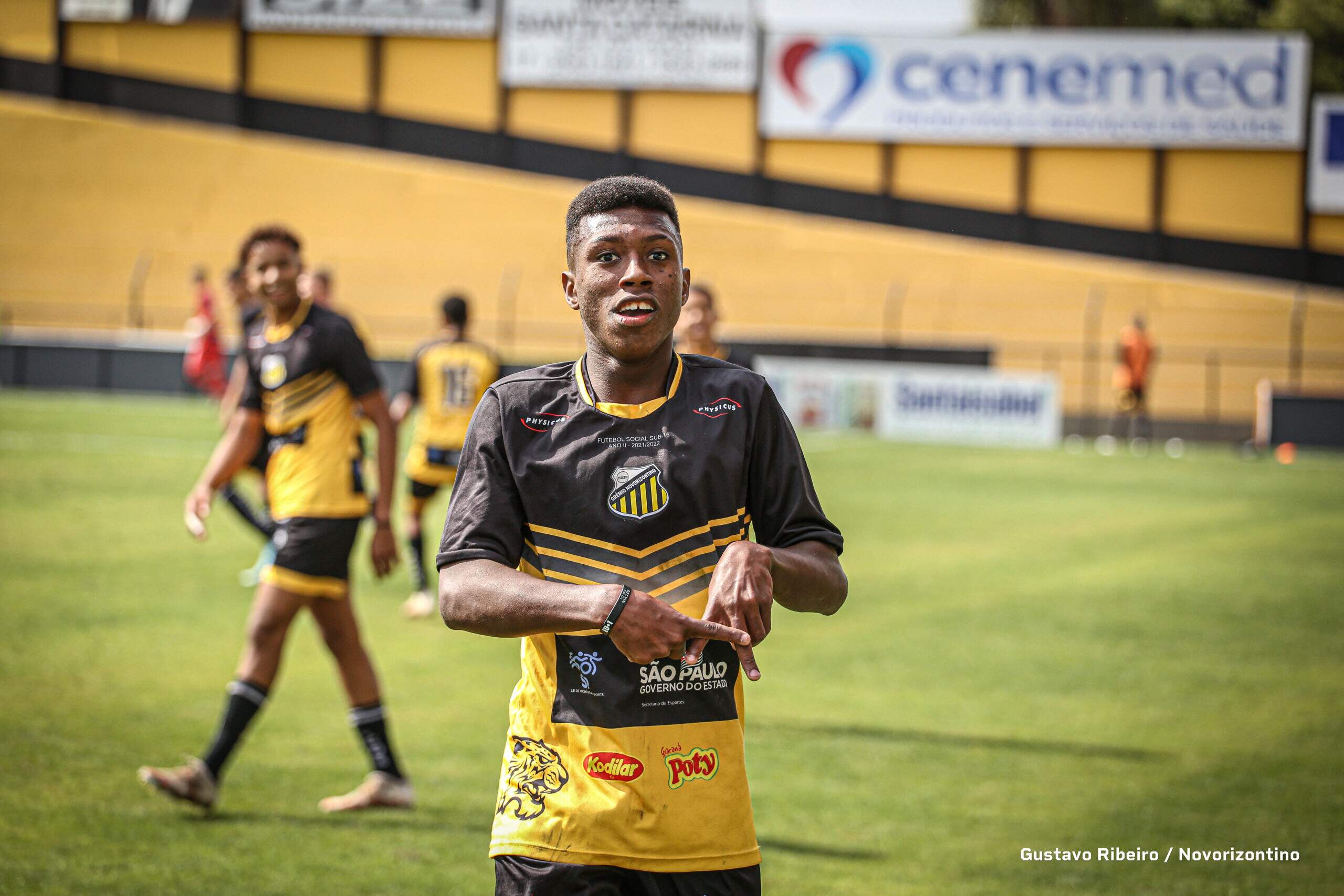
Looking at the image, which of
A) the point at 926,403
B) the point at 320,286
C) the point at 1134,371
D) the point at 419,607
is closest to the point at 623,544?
the point at 419,607

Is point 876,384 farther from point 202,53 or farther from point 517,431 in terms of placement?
point 517,431

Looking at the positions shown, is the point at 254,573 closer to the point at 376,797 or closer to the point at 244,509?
the point at 244,509

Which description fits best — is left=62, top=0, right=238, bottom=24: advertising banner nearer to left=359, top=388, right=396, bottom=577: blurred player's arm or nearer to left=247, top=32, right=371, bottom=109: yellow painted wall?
left=247, top=32, right=371, bottom=109: yellow painted wall

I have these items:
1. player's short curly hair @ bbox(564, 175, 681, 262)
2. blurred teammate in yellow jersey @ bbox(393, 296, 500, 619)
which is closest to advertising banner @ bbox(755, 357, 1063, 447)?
blurred teammate in yellow jersey @ bbox(393, 296, 500, 619)

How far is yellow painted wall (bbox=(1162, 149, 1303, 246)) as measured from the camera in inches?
1359

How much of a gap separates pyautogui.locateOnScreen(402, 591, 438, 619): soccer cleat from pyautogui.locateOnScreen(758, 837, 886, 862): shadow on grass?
207 inches

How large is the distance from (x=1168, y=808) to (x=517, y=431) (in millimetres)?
4542

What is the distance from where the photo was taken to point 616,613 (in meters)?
2.56

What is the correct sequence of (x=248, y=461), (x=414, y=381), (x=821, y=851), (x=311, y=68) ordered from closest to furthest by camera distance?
1. (x=821, y=851)
2. (x=248, y=461)
3. (x=414, y=381)
4. (x=311, y=68)

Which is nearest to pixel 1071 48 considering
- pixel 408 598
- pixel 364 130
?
pixel 364 130

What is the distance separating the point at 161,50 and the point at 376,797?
36.5m

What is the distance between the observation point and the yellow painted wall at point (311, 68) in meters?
37.5

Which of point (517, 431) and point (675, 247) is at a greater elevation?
point (675, 247)

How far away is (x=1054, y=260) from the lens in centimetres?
3591
